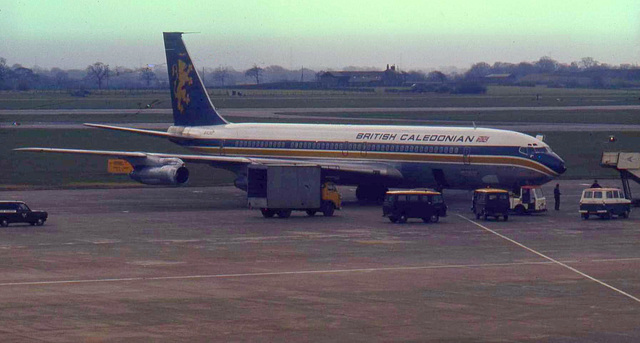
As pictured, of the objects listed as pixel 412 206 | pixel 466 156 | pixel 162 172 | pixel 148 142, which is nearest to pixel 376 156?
pixel 466 156

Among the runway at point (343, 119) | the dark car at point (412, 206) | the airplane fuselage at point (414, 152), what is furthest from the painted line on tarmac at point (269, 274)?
the runway at point (343, 119)

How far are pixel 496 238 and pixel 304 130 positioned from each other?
21.6 m

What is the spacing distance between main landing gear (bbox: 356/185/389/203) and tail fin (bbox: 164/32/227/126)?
39.5 ft

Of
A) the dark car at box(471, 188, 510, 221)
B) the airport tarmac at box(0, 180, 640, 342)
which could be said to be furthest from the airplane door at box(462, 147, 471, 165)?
the dark car at box(471, 188, 510, 221)

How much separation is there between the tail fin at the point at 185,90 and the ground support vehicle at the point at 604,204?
2686cm

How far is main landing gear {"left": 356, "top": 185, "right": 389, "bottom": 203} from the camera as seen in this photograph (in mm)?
64875

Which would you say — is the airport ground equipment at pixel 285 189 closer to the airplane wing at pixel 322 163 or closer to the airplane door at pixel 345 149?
the airplane wing at pixel 322 163

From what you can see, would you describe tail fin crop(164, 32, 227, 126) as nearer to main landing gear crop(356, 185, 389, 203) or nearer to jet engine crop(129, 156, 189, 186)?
jet engine crop(129, 156, 189, 186)

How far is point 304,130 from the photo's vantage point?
66.4 meters

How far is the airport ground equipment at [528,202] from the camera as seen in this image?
58.2 m

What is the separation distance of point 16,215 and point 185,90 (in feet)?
74.6

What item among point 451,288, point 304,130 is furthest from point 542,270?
point 304,130

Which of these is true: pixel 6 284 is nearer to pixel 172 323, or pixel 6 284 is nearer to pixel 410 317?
pixel 172 323

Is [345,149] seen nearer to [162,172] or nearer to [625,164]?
[162,172]
